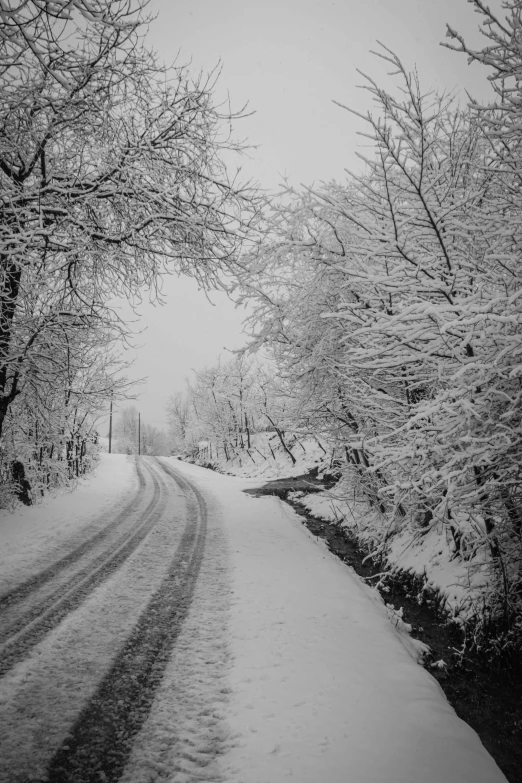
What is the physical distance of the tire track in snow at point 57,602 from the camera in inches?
167

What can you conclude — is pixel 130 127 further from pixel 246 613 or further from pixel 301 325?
pixel 246 613

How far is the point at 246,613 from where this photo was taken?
5391 mm

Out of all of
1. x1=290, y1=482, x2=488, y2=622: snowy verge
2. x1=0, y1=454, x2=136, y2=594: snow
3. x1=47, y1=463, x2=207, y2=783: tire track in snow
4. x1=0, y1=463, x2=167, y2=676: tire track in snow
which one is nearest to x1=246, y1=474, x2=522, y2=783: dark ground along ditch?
x1=290, y1=482, x2=488, y2=622: snowy verge

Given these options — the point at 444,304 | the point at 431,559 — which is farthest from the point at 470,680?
the point at 444,304

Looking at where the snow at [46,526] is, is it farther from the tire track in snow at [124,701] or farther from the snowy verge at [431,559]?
the snowy verge at [431,559]

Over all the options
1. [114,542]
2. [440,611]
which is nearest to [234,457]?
[114,542]

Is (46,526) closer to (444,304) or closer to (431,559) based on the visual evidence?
(431,559)

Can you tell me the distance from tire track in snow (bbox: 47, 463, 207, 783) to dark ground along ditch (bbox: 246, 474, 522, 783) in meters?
3.28

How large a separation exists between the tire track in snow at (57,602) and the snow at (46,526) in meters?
0.82

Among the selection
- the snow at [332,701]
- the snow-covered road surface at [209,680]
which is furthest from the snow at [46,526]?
the snow at [332,701]

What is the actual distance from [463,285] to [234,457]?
3746 centimetres

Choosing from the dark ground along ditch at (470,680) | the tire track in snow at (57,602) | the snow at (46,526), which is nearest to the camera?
the dark ground along ditch at (470,680)

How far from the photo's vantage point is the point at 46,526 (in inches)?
377

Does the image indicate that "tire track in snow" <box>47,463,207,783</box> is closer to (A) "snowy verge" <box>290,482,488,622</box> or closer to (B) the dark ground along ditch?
(A) "snowy verge" <box>290,482,488,622</box>
